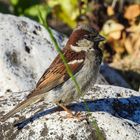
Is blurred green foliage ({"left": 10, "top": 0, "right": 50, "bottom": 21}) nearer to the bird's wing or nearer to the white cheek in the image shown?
the white cheek

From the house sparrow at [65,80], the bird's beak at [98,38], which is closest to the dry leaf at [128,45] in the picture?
the bird's beak at [98,38]

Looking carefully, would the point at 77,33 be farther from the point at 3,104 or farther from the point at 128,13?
the point at 128,13

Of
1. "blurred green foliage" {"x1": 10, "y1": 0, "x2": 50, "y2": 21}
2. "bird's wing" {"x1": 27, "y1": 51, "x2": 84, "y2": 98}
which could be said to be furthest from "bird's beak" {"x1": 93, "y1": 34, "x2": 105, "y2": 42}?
"blurred green foliage" {"x1": 10, "y1": 0, "x2": 50, "y2": 21}

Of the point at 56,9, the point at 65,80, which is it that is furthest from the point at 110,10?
the point at 65,80

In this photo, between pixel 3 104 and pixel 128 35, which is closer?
pixel 3 104

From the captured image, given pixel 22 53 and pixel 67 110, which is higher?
pixel 22 53

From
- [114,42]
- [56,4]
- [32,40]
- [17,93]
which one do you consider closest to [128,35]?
[114,42]

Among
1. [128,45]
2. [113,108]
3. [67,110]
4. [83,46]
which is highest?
[83,46]

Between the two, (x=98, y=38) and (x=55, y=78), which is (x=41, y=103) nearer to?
(x=55, y=78)

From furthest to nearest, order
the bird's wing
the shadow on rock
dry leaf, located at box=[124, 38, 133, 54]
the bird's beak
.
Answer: dry leaf, located at box=[124, 38, 133, 54]
the bird's beak
the shadow on rock
the bird's wing
